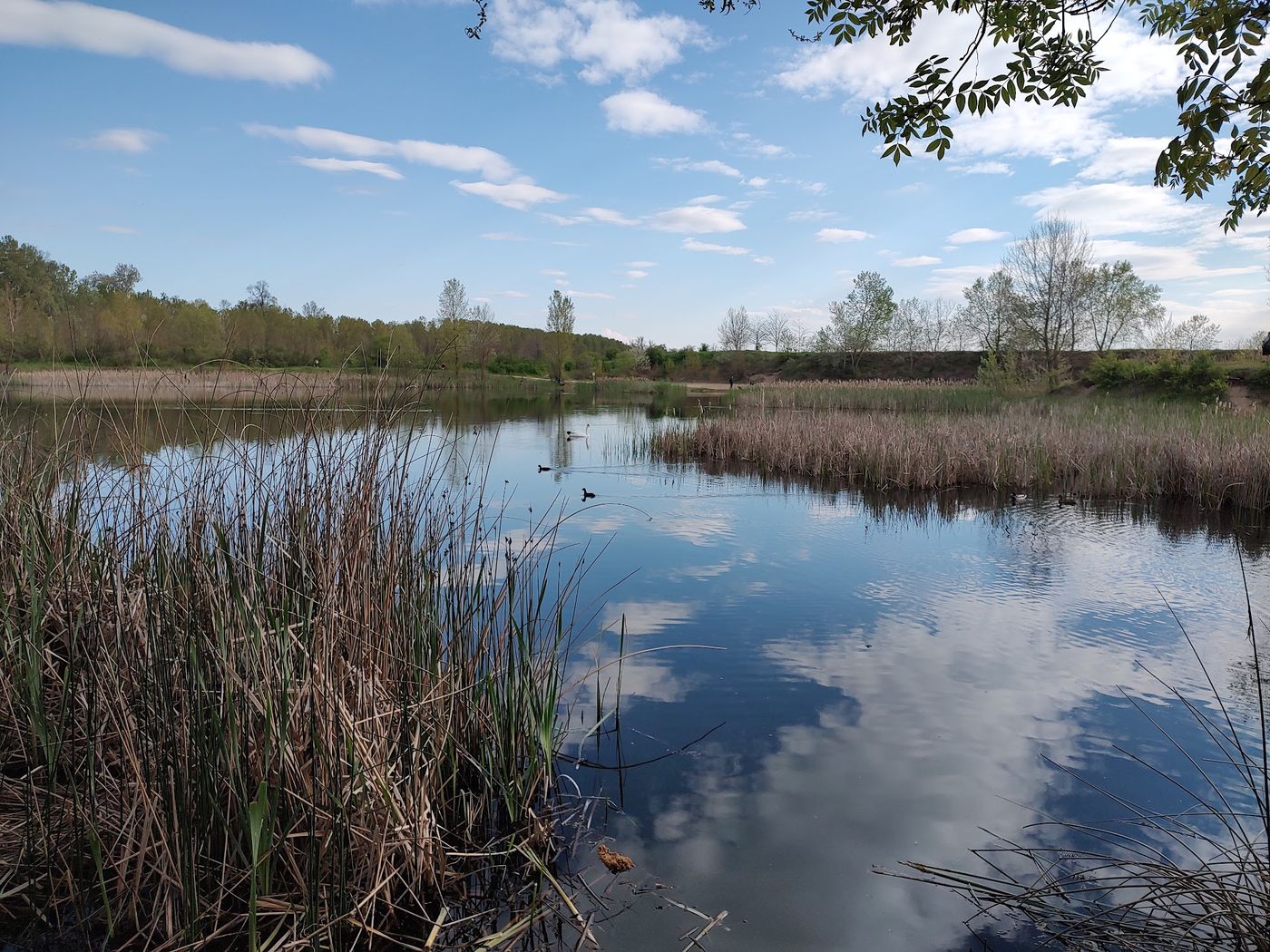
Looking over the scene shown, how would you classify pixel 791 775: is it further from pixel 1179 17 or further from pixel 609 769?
pixel 1179 17

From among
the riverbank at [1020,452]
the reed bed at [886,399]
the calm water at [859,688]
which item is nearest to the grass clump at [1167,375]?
the reed bed at [886,399]

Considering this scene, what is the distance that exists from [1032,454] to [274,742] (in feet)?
36.9

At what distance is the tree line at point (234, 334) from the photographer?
9.46 feet

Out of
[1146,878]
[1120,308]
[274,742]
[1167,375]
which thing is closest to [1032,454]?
[1146,878]

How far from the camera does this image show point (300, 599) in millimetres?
2201

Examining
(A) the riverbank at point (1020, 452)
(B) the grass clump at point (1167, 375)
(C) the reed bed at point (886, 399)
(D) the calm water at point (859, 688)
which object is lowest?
(D) the calm water at point (859, 688)

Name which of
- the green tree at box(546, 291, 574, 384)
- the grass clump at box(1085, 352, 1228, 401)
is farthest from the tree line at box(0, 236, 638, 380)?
the grass clump at box(1085, 352, 1228, 401)

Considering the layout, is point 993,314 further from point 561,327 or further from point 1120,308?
point 561,327

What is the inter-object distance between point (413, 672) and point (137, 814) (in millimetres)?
827

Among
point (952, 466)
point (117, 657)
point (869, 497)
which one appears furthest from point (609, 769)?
point (952, 466)

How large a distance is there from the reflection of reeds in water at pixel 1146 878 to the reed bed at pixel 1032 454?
297 inches

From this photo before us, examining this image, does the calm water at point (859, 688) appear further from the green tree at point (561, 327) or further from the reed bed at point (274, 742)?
the green tree at point (561, 327)

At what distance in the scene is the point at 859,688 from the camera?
157 inches

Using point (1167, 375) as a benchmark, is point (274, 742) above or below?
below
